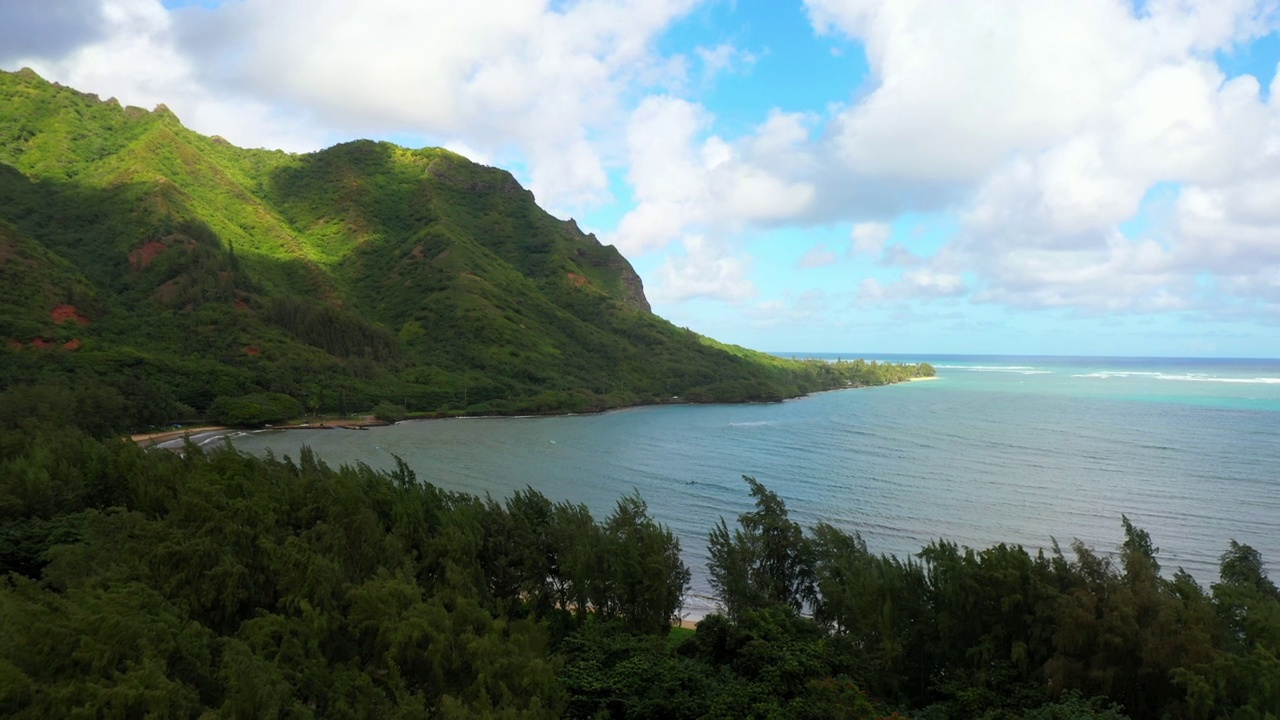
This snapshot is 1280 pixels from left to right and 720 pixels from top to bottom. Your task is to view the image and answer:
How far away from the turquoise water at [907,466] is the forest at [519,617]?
929 centimetres

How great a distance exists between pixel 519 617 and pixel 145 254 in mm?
113929

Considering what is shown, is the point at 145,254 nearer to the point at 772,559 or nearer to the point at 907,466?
the point at 907,466

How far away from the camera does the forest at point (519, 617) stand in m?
11.5

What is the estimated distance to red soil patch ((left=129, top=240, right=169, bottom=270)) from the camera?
110 meters

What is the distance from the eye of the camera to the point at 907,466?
62969 mm

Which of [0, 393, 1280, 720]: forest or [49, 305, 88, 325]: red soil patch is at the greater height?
[49, 305, 88, 325]: red soil patch

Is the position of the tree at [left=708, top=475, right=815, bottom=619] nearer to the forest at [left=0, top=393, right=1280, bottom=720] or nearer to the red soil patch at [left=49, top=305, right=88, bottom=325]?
the forest at [left=0, top=393, right=1280, bottom=720]

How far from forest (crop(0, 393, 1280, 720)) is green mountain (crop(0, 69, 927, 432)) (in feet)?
146

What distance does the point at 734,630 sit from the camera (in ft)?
65.4

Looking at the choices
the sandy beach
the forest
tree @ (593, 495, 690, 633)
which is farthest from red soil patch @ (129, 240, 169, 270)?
tree @ (593, 495, 690, 633)

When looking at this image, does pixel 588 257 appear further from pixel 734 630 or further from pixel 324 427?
pixel 734 630

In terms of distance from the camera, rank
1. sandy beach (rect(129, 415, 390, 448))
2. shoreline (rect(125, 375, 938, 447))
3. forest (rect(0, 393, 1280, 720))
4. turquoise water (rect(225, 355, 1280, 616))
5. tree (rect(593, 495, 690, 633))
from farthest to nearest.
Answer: shoreline (rect(125, 375, 938, 447)) → sandy beach (rect(129, 415, 390, 448)) → turquoise water (rect(225, 355, 1280, 616)) → tree (rect(593, 495, 690, 633)) → forest (rect(0, 393, 1280, 720))

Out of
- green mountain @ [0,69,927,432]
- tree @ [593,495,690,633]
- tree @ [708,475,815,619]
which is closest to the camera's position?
tree @ [593,495,690,633]

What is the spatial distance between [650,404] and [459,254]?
2016 inches
